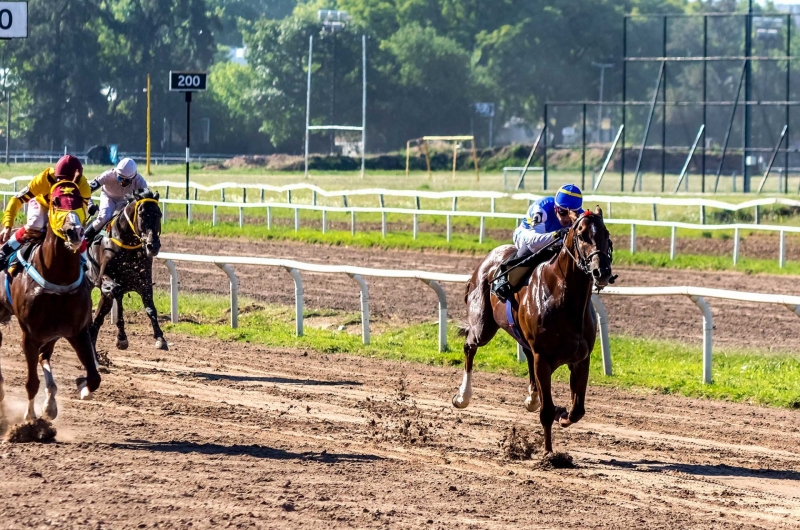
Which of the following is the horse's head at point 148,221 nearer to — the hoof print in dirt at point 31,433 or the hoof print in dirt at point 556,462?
the hoof print in dirt at point 31,433

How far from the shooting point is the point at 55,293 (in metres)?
7.79

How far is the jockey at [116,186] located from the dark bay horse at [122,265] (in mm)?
115

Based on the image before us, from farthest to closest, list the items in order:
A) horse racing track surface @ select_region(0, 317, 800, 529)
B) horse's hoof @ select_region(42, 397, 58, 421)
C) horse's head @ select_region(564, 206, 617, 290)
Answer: horse's hoof @ select_region(42, 397, 58, 421), horse's head @ select_region(564, 206, 617, 290), horse racing track surface @ select_region(0, 317, 800, 529)

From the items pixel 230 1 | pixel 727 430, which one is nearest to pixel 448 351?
pixel 727 430

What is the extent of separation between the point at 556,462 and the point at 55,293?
11.2 feet

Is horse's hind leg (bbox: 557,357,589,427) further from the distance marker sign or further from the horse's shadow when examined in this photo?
the distance marker sign

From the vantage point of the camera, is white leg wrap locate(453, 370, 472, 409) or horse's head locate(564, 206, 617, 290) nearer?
horse's head locate(564, 206, 617, 290)

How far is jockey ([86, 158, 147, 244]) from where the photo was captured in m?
11.6

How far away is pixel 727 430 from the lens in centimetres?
841

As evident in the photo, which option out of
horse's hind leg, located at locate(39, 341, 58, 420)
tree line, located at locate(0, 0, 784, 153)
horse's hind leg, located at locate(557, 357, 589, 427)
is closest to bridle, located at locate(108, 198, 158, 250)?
horse's hind leg, located at locate(39, 341, 58, 420)

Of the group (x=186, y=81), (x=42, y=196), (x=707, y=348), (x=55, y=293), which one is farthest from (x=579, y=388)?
(x=186, y=81)

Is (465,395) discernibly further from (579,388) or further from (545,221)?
(545,221)

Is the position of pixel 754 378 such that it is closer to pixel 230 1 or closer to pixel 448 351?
pixel 448 351

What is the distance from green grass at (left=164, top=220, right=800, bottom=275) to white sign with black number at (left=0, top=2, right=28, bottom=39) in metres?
8.24
